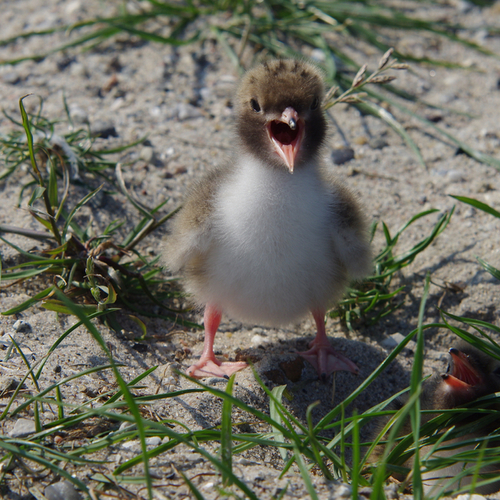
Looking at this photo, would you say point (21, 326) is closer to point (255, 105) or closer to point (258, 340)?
point (258, 340)

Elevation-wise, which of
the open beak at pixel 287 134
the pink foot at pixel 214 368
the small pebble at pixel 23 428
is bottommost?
the pink foot at pixel 214 368

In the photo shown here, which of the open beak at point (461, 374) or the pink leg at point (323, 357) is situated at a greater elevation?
the open beak at point (461, 374)

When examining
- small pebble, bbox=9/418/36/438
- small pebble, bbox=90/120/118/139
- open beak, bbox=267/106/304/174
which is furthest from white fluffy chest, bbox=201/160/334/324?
small pebble, bbox=90/120/118/139

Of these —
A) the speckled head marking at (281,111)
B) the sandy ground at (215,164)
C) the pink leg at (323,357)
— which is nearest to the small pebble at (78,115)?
the sandy ground at (215,164)

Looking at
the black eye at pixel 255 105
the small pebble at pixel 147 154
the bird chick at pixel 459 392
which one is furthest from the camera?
the small pebble at pixel 147 154

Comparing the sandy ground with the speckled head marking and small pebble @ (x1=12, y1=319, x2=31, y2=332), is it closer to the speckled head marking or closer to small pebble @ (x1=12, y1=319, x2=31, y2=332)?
small pebble @ (x1=12, y1=319, x2=31, y2=332)

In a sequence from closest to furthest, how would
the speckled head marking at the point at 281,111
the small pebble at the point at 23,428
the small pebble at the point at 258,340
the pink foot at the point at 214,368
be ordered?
the small pebble at the point at 23,428 < the speckled head marking at the point at 281,111 < the pink foot at the point at 214,368 < the small pebble at the point at 258,340

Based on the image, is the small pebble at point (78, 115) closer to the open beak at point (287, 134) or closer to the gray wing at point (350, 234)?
the open beak at point (287, 134)
